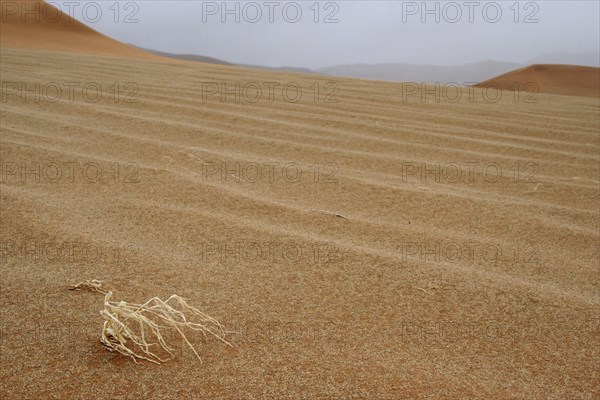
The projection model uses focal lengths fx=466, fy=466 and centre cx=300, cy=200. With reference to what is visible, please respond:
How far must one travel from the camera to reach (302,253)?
1.26 meters

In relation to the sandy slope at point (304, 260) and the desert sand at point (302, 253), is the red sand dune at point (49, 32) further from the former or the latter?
the sandy slope at point (304, 260)

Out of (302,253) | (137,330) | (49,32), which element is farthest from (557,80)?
(137,330)

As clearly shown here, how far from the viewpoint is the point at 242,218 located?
1.47m

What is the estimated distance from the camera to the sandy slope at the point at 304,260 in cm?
80

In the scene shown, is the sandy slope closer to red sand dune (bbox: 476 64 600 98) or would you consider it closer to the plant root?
the plant root

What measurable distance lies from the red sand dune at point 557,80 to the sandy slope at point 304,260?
708 cm

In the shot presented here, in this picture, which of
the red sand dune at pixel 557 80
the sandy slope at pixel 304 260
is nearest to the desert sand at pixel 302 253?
the sandy slope at pixel 304 260

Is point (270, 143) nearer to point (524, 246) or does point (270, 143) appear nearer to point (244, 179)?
point (244, 179)

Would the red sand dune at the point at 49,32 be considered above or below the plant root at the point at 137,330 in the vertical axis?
above

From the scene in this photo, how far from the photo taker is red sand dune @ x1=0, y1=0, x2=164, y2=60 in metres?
7.36

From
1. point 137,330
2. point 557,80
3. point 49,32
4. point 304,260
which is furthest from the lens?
point 557,80

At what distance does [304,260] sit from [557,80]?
10225 millimetres

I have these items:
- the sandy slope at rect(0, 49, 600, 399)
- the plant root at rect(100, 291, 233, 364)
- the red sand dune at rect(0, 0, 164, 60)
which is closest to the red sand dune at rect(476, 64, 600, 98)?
the red sand dune at rect(0, 0, 164, 60)

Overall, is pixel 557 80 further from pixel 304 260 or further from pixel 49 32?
pixel 304 260
